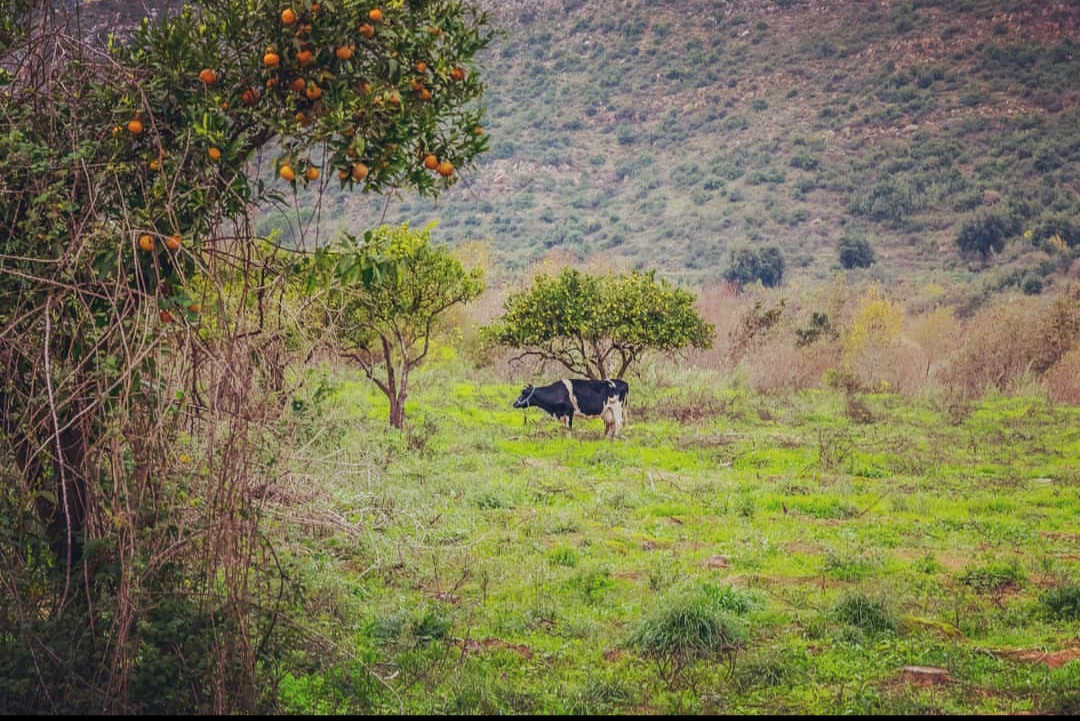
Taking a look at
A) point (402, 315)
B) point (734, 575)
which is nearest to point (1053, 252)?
point (402, 315)

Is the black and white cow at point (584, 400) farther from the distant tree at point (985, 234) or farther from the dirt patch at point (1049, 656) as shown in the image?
the distant tree at point (985, 234)

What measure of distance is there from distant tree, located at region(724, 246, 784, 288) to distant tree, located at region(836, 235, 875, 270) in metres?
3.55

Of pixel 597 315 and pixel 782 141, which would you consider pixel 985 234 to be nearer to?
pixel 782 141

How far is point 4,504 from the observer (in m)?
5.62

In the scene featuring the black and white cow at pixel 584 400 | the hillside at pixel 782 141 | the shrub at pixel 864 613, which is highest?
the hillside at pixel 782 141

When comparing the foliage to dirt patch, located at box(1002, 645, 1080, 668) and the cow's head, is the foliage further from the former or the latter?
the cow's head

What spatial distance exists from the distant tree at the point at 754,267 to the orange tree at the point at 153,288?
1913 inches

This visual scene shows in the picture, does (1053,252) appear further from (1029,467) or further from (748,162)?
(1029,467)

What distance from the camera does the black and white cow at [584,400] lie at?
1989 centimetres

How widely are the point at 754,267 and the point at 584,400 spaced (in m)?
35.2

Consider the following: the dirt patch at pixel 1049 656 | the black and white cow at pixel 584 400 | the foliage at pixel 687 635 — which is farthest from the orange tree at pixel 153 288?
the black and white cow at pixel 584 400

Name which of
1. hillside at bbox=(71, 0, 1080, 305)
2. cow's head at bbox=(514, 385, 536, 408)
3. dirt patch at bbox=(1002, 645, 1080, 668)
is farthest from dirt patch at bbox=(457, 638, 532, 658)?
hillside at bbox=(71, 0, 1080, 305)

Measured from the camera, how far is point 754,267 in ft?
176

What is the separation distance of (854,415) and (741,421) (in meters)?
2.78
